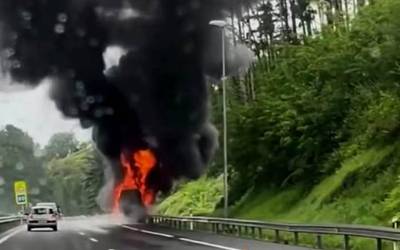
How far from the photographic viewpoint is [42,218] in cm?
4153

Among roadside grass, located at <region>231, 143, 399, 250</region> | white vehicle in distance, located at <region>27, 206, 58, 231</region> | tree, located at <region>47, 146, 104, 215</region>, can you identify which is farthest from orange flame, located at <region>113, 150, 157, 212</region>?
tree, located at <region>47, 146, 104, 215</region>

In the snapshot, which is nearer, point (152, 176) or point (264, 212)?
point (264, 212)

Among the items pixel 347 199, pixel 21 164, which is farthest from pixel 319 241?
pixel 21 164

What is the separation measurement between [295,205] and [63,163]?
141394 mm

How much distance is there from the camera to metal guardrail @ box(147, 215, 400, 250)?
17000 millimetres

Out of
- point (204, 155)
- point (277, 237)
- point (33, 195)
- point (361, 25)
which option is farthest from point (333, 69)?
point (33, 195)

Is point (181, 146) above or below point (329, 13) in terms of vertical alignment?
below

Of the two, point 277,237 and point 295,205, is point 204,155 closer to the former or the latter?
point 295,205

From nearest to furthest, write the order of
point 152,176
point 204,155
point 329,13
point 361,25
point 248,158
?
point 361,25, point 248,158, point 329,13, point 204,155, point 152,176

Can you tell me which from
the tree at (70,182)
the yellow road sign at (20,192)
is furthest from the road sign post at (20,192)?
the tree at (70,182)

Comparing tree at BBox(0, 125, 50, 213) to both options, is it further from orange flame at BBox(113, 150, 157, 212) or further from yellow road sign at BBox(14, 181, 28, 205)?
orange flame at BBox(113, 150, 157, 212)

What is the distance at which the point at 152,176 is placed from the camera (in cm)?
5606

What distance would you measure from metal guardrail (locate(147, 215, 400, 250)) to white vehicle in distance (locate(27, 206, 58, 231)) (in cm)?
627

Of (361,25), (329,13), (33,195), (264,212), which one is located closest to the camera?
(361,25)
